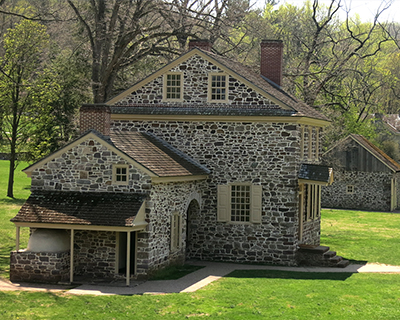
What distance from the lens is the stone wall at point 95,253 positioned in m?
19.2

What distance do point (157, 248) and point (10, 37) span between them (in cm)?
2265

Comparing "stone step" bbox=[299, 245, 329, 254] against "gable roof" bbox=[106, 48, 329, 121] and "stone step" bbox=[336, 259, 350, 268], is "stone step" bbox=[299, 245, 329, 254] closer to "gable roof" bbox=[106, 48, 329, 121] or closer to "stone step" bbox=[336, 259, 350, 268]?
"stone step" bbox=[336, 259, 350, 268]

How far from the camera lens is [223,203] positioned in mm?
23406

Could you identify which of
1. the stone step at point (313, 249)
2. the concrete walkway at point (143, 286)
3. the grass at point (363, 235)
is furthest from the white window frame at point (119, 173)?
the grass at point (363, 235)

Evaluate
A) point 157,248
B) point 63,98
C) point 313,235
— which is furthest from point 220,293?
point 63,98

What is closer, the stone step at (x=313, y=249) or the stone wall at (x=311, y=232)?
the stone step at (x=313, y=249)

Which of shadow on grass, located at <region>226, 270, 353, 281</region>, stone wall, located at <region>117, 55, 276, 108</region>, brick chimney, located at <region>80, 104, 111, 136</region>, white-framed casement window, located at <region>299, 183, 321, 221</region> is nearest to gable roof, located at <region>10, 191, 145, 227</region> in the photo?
brick chimney, located at <region>80, 104, 111, 136</region>

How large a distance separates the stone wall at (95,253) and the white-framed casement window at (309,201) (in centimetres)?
826

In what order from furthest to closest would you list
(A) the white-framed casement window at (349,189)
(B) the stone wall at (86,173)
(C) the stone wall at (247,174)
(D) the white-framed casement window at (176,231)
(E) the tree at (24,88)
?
(A) the white-framed casement window at (349,189)
(E) the tree at (24,88)
(C) the stone wall at (247,174)
(D) the white-framed casement window at (176,231)
(B) the stone wall at (86,173)

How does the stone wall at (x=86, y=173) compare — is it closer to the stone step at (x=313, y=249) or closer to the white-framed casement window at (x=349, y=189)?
the stone step at (x=313, y=249)

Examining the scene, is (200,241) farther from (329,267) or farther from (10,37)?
(10,37)

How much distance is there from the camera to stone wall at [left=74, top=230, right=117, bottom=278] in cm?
1916

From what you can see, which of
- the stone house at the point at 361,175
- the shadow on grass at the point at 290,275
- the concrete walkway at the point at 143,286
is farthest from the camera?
the stone house at the point at 361,175

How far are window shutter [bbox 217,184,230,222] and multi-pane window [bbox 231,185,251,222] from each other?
227mm
